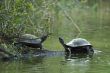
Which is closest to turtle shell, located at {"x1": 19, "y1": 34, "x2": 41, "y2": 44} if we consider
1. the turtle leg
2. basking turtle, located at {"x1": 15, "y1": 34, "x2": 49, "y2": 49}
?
basking turtle, located at {"x1": 15, "y1": 34, "x2": 49, "y2": 49}

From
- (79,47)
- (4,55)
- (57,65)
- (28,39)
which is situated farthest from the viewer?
(79,47)

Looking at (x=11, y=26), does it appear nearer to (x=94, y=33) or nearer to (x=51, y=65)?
(x=51, y=65)

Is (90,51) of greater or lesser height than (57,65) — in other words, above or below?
below

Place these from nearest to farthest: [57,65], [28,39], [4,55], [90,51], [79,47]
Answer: [57,65] < [4,55] < [28,39] < [79,47] < [90,51]

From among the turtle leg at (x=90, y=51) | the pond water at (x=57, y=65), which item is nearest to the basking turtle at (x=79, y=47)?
the turtle leg at (x=90, y=51)

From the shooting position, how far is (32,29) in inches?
587

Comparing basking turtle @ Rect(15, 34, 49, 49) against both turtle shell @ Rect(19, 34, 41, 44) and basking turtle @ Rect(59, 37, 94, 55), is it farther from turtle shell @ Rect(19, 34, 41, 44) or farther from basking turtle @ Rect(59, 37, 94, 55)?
basking turtle @ Rect(59, 37, 94, 55)

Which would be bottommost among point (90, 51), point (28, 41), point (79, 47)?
point (90, 51)

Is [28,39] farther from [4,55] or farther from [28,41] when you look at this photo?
[4,55]

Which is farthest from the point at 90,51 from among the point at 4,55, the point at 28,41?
the point at 4,55

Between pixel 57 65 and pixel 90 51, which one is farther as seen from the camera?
pixel 90 51

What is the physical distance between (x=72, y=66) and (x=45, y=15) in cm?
455

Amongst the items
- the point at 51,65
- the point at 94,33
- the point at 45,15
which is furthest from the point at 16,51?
the point at 94,33

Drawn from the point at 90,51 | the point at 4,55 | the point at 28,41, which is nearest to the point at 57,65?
the point at 4,55
